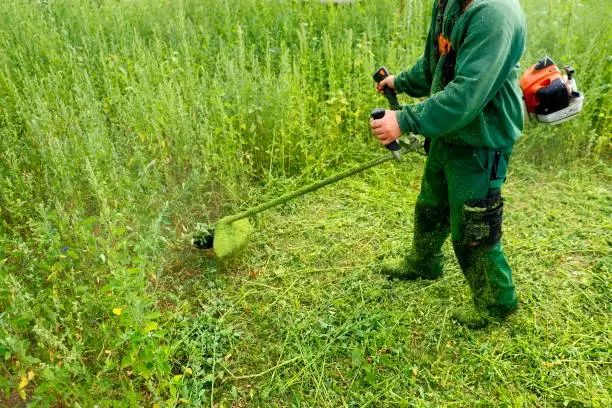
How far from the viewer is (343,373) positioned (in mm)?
2361

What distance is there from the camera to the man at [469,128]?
5.92 feet

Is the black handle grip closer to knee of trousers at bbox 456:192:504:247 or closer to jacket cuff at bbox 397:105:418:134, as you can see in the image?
jacket cuff at bbox 397:105:418:134

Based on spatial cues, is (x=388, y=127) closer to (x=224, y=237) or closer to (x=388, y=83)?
(x=388, y=83)

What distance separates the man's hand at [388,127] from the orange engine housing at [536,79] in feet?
1.95

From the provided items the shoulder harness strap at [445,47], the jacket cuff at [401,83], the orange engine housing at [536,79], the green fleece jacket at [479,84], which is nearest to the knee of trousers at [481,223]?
the green fleece jacket at [479,84]

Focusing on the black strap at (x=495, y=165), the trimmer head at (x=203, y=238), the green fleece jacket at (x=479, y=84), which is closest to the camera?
the green fleece jacket at (x=479, y=84)

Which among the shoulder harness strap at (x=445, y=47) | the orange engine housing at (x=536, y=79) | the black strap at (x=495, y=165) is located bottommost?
the black strap at (x=495, y=165)

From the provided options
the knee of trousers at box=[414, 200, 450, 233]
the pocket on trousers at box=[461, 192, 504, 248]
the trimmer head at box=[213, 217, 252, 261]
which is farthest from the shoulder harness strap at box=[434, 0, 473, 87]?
the trimmer head at box=[213, 217, 252, 261]

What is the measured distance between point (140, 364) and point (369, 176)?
2278mm

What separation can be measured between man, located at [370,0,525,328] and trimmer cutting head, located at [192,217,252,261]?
101 centimetres

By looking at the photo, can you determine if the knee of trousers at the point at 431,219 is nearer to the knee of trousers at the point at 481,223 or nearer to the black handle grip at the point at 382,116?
the knee of trousers at the point at 481,223

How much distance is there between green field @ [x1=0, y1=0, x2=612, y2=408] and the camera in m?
2.21

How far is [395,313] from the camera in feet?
8.66

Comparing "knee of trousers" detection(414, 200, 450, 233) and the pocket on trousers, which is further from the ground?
the pocket on trousers
